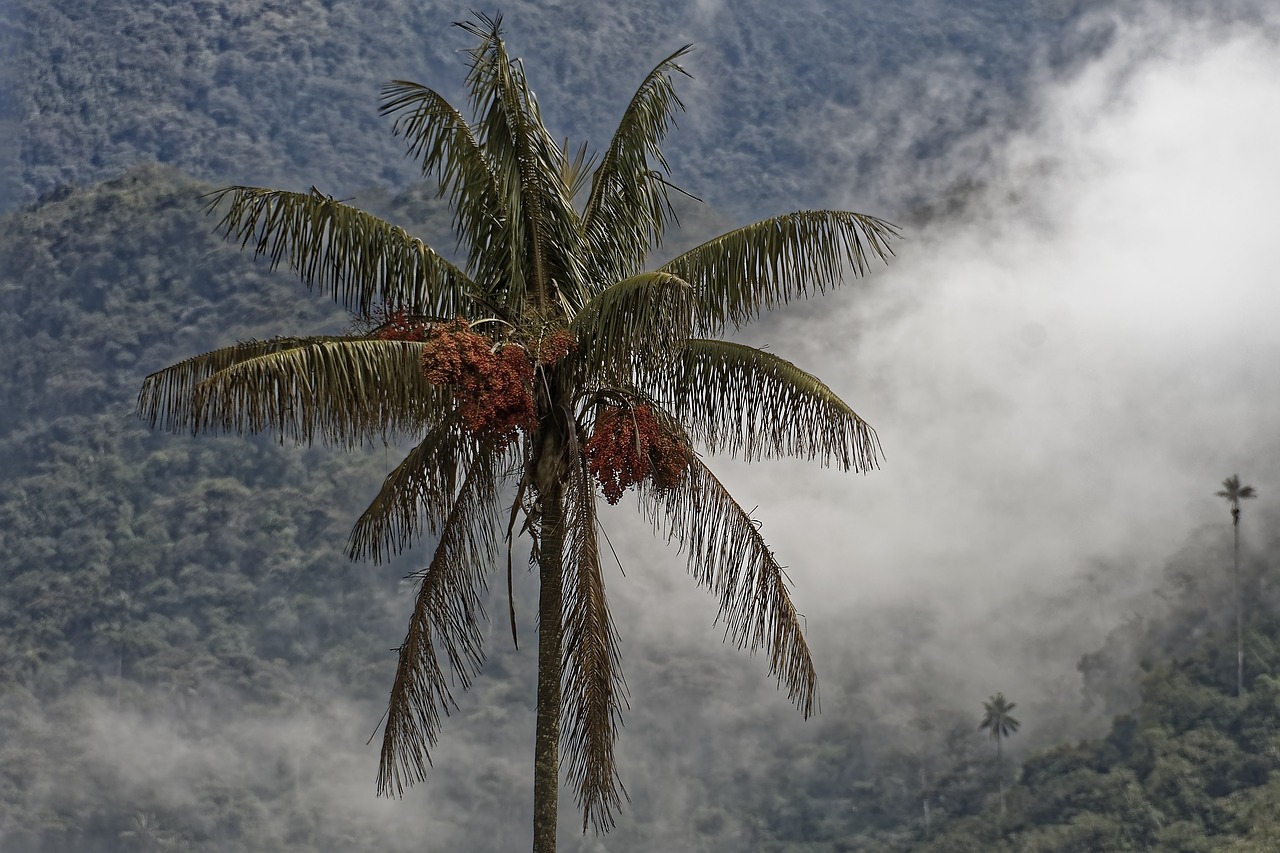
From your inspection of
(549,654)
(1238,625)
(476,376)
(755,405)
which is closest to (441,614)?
(549,654)

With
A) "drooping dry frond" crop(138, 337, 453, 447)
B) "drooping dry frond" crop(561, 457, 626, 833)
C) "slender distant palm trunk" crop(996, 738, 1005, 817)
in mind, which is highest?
"drooping dry frond" crop(138, 337, 453, 447)

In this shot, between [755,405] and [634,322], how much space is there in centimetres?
186

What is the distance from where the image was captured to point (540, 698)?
13094 mm

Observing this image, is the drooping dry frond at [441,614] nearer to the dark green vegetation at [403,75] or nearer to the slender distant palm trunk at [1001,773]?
the slender distant palm trunk at [1001,773]

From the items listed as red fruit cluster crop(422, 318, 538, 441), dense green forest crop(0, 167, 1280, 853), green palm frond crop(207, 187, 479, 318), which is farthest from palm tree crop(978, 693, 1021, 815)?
red fruit cluster crop(422, 318, 538, 441)

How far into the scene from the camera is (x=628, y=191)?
14.4 metres

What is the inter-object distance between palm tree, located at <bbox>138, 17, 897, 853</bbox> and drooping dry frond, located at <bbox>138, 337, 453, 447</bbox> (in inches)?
0.8

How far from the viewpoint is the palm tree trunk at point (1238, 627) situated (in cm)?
10336

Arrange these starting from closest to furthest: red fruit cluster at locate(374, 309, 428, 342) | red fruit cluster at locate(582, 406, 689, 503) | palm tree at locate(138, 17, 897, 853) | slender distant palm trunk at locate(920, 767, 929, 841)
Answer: palm tree at locate(138, 17, 897, 853) < red fruit cluster at locate(374, 309, 428, 342) < red fruit cluster at locate(582, 406, 689, 503) < slender distant palm trunk at locate(920, 767, 929, 841)

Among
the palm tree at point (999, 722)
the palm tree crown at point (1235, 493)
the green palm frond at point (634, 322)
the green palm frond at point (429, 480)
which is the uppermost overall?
the palm tree crown at point (1235, 493)

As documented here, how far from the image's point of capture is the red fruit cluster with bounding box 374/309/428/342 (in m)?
12.4

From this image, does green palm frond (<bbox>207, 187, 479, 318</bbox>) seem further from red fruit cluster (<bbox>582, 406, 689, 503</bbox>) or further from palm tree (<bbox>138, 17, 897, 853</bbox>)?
red fruit cluster (<bbox>582, 406, 689, 503</bbox>)

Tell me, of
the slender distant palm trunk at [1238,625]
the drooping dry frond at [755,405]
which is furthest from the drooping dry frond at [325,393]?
the slender distant palm trunk at [1238,625]

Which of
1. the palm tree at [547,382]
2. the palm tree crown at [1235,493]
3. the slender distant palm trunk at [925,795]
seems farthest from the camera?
the palm tree crown at [1235,493]
